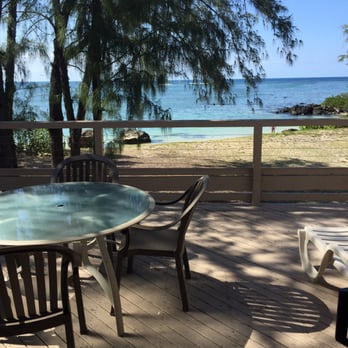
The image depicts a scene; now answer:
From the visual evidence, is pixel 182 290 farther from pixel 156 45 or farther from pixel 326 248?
pixel 156 45

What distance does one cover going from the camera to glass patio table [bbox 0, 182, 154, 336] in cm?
192

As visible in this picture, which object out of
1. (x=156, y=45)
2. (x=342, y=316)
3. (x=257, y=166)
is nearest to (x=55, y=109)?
(x=156, y=45)

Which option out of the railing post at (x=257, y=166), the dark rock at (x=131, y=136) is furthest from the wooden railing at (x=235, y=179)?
the dark rock at (x=131, y=136)

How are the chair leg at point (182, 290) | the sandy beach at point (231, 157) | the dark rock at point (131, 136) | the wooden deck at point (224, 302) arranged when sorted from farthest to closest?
the sandy beach at point (231, 157), the dark rock at point (131, 136), the chair leg at point (182, 290), the wooden deck at point (224, 302)

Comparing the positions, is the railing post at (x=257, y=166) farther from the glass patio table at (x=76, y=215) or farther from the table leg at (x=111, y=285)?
the table leg at (x=111, y=285)

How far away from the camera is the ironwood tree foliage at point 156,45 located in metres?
4.97

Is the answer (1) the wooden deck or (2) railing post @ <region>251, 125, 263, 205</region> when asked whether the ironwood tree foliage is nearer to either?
(2) railing post @ <region>251, 125, 263, 205</region>

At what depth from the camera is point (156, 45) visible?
197 inches

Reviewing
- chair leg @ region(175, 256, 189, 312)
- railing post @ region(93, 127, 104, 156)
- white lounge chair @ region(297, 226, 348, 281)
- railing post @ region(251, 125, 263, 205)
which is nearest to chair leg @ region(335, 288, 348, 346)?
white lounge chair @ region(297, 226, 348, 281)

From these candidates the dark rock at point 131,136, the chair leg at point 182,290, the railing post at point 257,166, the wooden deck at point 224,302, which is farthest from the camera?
the dark rock at point 131,136

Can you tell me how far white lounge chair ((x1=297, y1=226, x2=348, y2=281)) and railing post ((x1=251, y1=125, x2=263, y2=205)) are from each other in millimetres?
1528

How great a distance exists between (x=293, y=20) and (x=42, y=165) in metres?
4.54

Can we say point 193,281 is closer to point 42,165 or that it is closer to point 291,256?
point 291,256

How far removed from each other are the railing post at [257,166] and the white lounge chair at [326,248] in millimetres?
1528
